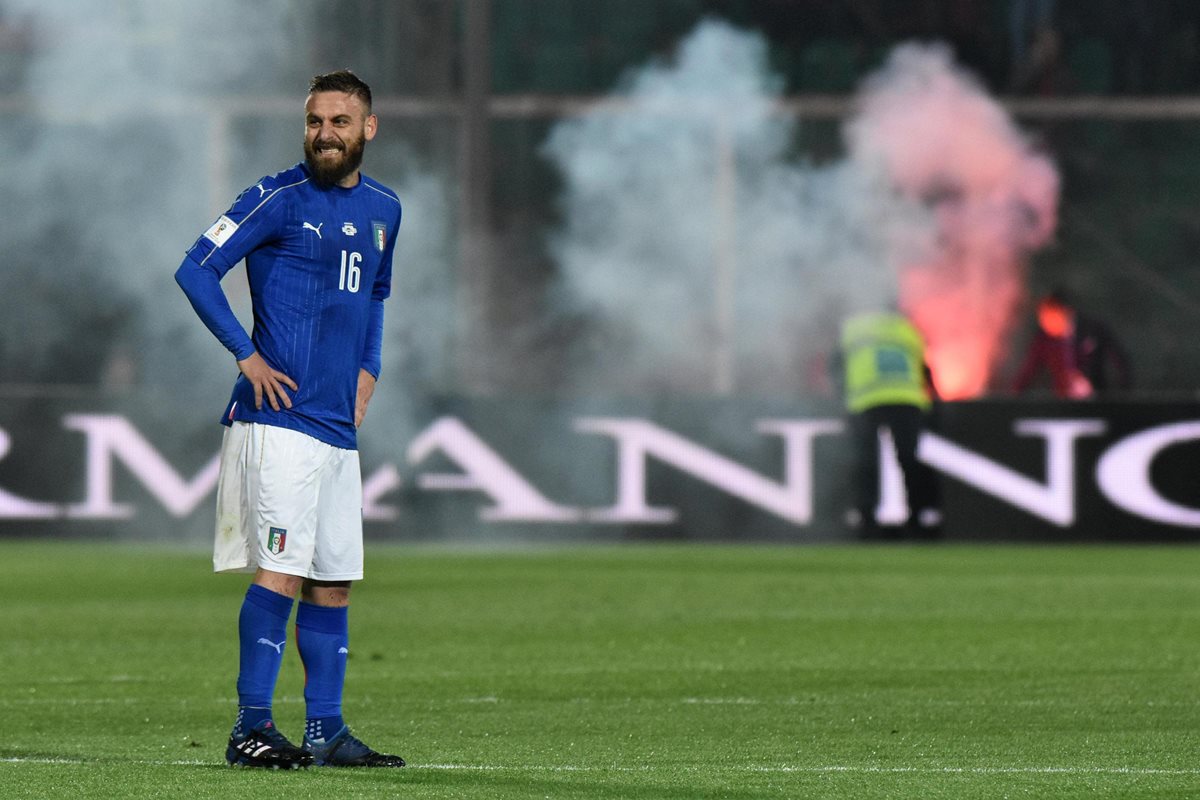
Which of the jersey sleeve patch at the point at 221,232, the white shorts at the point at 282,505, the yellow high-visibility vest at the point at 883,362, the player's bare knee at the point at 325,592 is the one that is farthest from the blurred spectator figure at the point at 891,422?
the jersey sleeve patch at the point at 221,232

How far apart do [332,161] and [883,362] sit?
34.1ft

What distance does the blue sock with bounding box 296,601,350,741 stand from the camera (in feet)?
19.5

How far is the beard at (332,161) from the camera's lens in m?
5.86

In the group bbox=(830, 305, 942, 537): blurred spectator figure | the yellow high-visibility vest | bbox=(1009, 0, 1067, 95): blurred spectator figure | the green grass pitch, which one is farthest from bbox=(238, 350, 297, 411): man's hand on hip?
bbox=(1009, 0, 1067, 95): blurred spectator figure

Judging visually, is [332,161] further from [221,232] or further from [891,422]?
[891,422]

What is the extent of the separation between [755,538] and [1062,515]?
1.93 m

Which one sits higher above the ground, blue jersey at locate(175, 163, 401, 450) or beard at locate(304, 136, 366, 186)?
beard at locate(304, 136, 366, 186)

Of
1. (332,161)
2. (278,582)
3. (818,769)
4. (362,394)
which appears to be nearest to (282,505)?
(278,582)

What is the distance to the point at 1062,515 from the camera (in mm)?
15398

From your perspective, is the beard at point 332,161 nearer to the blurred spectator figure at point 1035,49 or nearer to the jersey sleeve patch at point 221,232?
the jersey sleeve patch at point 221,232

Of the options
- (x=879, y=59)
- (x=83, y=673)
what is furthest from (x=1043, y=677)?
(x=879, y=59)

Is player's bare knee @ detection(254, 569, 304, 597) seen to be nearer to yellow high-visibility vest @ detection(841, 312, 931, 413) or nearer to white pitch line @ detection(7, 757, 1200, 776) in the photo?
white pitch line @ detection(7, 757, 1200, 776)

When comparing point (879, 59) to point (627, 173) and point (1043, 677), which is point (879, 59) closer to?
point (627, 173)

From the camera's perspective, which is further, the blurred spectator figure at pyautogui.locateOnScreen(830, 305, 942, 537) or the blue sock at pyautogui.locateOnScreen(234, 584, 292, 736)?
the blurred spectator figure at pyautogui.locateOnScreen(830, 305, 942, 537)
